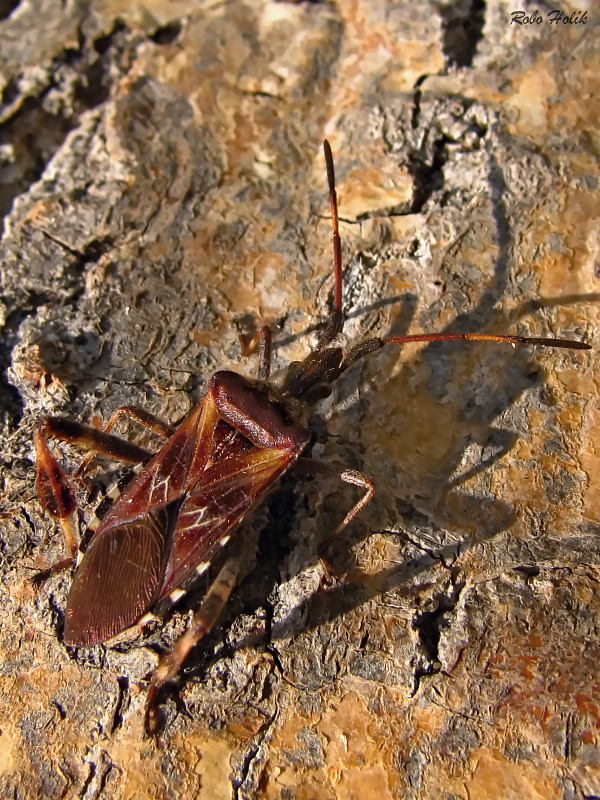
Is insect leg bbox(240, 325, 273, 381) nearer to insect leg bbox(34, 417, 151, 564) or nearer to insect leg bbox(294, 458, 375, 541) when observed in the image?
insect leg bbox(294, 458, 375, 541)

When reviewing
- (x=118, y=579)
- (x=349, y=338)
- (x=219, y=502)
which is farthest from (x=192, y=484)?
(x=349, y=338)

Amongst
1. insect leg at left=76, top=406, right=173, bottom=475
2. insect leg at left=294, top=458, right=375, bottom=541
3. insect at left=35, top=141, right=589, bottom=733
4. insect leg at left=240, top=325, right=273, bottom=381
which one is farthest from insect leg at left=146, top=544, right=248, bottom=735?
insect leg at left=240, top=325, right=273, bottom=381

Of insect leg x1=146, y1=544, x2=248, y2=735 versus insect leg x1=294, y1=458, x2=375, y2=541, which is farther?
insect leg x1=294, y1=458, x2=375, y2=541

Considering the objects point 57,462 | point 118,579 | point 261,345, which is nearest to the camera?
point 118,579

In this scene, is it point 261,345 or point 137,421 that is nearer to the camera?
point 137,421

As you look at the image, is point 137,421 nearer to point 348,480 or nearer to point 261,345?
point 261,345

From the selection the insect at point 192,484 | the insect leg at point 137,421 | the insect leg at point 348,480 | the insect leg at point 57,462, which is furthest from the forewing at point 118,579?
the insect leg at point 348,480

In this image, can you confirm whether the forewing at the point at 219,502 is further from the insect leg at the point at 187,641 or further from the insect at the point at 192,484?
the insect leg at the point at 187,641
